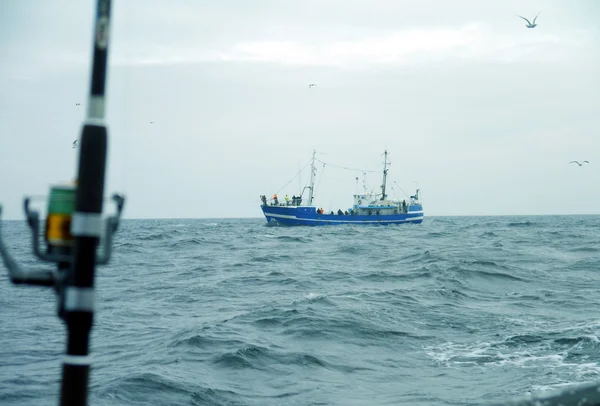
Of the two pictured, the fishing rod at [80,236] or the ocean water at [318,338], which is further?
the ocean water at [318,338]

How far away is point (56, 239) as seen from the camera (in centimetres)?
288

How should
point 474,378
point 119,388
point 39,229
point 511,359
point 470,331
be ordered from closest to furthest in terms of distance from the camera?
point 39,229, point 119,388, point 474,378, point 511,359, point 470,331

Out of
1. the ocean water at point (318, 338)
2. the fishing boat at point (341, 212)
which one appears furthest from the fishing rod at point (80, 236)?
the fishing boat at point (341, 212)

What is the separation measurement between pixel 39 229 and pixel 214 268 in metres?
27.6

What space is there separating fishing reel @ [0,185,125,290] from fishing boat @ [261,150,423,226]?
84145mm

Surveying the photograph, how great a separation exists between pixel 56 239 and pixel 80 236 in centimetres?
23

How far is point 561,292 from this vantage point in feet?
70.6

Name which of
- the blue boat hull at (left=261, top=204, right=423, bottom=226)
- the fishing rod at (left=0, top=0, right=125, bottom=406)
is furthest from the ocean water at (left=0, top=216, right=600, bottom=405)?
the blue boat hull at (left=261, top=204, right=423, bottom=226)

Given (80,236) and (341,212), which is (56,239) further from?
(341,212)

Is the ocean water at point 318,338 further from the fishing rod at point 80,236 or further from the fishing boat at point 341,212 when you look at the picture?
the fishing boat at point 341,212

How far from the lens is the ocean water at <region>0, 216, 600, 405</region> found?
10.3m

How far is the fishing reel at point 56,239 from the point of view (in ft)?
9.34

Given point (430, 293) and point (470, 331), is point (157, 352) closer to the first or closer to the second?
point (470, 331)

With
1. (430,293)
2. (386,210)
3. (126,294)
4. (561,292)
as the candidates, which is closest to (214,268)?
(126,294)
